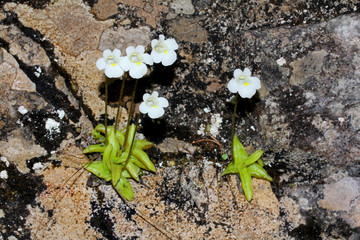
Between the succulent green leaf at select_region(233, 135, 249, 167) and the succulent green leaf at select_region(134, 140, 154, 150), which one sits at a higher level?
the succulent green leaf at select_region(233, 135, 249, 167)

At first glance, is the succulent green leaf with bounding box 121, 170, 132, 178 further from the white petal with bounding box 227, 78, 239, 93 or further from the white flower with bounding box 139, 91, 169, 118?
the white petal with bounding box 227, 78, 239, 93

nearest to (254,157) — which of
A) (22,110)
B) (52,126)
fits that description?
(52,126)

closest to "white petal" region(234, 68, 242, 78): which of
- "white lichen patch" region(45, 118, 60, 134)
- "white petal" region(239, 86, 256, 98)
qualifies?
"white petal" region(239, 86, 256, 98)

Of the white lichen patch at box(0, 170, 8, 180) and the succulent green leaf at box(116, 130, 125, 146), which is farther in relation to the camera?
the succulent green leaf at box(116, 130, 125, 146)

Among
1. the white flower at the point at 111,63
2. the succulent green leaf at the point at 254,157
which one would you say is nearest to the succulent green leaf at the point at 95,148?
the white flower at the point at 111,63

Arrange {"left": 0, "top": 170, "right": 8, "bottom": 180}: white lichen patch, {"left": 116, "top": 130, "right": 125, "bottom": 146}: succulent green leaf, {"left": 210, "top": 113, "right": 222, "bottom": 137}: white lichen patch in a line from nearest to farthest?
{"left": 0, "top": 170, "right": 8, "bottom": 180}: white lichen patch < {"left": 116, "top": 130, "right": 125, "bottom": 146}: succulent green leaf < {"left": 210, "top": 113, "right": 222, "bottom": 137}: white lichen patch

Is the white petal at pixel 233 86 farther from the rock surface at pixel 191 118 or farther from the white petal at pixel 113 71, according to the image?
the white petal at pixel 113 71

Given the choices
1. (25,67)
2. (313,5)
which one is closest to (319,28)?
(313,5)
